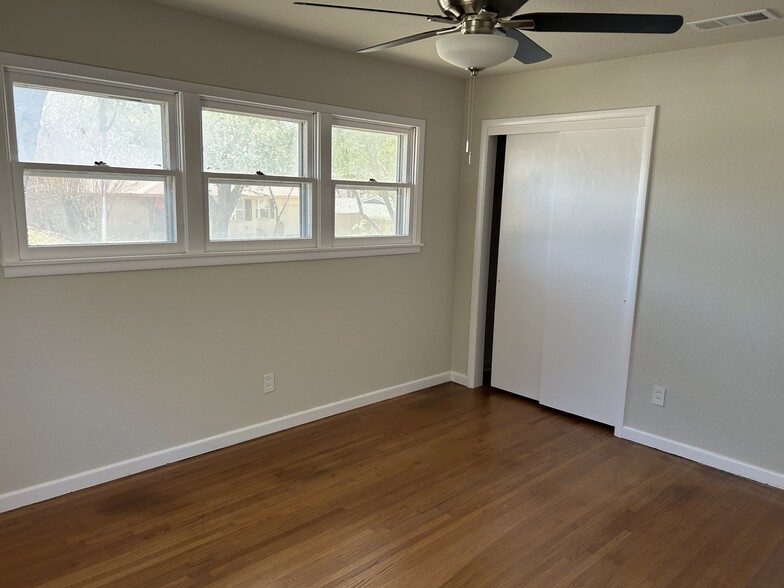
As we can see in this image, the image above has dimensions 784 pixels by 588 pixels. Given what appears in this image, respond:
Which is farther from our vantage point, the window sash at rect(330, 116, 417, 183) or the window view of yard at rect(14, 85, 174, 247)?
the window sash at rect(330, 116, 417, 183)

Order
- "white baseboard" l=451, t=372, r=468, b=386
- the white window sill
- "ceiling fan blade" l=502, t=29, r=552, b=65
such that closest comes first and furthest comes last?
"ceiling fan blade" l=502, t=29, r=552, b=65
the white window sill
"white baseboard" l=451, t=372, r=468, b=386

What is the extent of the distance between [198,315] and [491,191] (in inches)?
97.0

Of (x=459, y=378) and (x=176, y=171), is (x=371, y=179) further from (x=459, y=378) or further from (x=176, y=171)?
(x=459, y=378)

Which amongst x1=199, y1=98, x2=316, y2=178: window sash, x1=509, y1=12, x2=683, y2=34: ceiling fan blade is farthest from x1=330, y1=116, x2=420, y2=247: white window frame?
x1=509, y1=12, x2=683, y2=34: ceiling fan blade

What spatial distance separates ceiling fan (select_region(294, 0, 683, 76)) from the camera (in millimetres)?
1781

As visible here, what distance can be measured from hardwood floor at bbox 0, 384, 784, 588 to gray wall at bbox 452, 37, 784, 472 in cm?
36

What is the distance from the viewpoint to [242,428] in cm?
350

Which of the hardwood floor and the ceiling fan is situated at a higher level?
the ceiling fan

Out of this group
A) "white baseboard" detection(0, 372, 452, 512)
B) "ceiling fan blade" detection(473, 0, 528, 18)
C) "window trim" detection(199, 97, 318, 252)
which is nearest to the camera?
"ceiling fan blade" detection(473, 0, 528, 18)

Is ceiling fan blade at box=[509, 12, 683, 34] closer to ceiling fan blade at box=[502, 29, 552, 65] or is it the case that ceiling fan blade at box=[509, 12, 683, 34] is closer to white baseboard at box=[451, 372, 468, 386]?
ceiling fan blade at box=[502, 29, 552, 65]

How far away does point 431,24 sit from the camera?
2.87m

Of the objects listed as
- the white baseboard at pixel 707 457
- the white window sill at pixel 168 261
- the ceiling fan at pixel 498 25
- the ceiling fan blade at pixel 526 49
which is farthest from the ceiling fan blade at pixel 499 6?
the white baseboard at pixel 707 457

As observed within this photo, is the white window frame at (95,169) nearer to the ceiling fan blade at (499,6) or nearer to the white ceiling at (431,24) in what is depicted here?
the white ceiling at (431,24)

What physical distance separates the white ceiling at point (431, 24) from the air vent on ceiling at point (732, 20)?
39 millimetres
